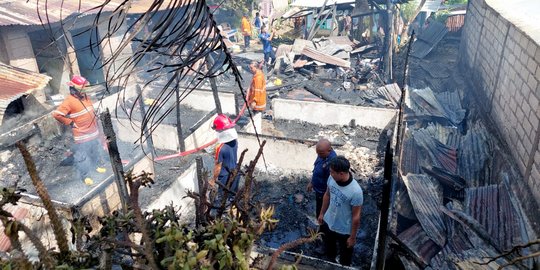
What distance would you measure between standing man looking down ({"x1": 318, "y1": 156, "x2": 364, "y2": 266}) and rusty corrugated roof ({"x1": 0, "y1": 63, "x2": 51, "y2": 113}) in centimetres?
747

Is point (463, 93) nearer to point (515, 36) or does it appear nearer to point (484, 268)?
point (515, 36)

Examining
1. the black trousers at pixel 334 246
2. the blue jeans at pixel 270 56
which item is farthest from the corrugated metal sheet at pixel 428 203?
the blue jeans at pixel 270 56

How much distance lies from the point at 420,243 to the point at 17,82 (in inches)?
374

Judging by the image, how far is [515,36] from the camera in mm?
7691

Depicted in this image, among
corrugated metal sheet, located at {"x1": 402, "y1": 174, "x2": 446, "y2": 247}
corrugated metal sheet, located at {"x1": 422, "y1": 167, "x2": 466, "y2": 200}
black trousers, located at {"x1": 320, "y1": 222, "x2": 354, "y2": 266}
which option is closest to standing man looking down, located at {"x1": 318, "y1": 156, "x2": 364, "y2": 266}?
black trousers, located at {"x1": 320, "y1": 222, "x2": 354, "y2": 266}

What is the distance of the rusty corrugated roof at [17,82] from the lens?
8.44 metres

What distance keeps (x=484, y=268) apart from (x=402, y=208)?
7.31 feet

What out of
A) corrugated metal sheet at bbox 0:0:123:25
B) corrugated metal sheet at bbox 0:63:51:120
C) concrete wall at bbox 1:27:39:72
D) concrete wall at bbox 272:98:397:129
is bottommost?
concrete wall at bbox 272:98:397:129

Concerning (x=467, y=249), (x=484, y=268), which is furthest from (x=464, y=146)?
(x=484, y=268)

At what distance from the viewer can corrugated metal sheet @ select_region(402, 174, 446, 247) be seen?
6059 mm

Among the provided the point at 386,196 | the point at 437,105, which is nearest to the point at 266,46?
the point at 437,105

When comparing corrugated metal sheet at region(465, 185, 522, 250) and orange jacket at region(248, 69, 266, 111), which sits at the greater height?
orange jacket at region(248, 69, 266, 111)

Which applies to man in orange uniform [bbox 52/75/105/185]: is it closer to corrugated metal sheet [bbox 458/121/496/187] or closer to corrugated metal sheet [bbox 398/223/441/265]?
corrugated metal sheet [bbox 398/223/441/265]

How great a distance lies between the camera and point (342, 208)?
463 centimetres
